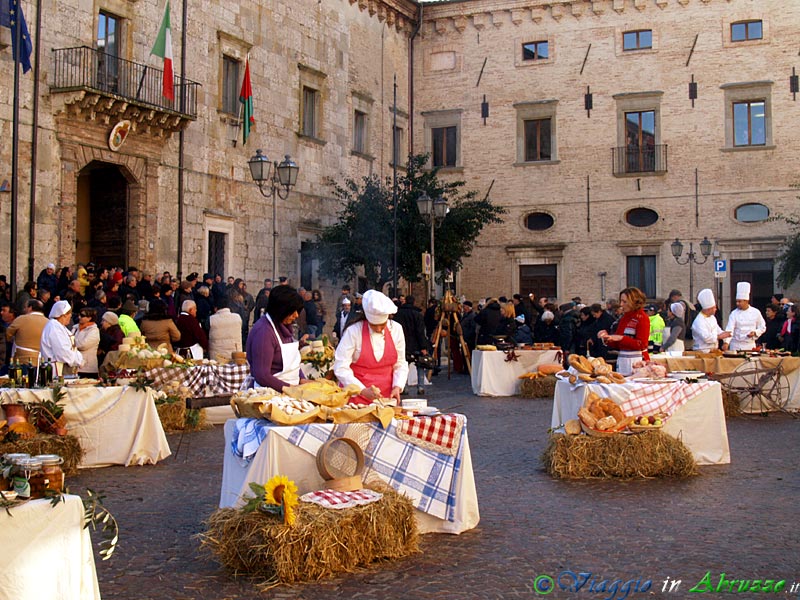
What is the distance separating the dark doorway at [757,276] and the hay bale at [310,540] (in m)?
27.1

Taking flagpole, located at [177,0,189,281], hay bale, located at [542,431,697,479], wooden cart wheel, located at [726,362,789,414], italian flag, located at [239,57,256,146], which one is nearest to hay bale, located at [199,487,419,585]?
hay bale, located at [542,431,697,479]

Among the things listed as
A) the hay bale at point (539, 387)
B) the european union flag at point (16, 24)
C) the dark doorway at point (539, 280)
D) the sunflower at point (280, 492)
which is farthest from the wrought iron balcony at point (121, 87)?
the sunflower at point (280, 492)

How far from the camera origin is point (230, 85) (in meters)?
25.1

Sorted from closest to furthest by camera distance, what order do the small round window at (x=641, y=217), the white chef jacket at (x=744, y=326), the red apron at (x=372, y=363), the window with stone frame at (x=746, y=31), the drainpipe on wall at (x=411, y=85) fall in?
the red apron at (x=372, y=363), the white chef jacket at (x=744, y=326), the window with stone frame at (x=746, y=31), the small round window at (x=641, y=217), the drainpipe on wall at (x=411, y=85)

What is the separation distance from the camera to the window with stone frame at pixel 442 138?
1335 inches

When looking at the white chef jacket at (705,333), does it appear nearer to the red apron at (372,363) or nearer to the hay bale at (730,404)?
the hay bale at (730,404)

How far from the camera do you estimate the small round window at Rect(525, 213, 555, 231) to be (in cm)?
3281

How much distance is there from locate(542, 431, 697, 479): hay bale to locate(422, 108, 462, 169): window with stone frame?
2598 centimetres

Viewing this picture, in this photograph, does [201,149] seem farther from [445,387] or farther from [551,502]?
[551,502]

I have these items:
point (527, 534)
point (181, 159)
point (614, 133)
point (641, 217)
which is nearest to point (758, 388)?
point (527, 534)

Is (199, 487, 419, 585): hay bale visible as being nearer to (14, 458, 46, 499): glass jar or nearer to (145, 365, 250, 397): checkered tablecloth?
(14, 458, 46, 499): glass jar

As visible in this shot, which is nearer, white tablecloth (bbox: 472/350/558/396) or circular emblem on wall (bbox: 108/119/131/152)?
white tablecloth (bbox: 472/350/558/396)

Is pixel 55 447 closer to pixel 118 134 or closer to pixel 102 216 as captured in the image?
pixel 118 134

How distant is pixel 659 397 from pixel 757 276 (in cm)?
2349
